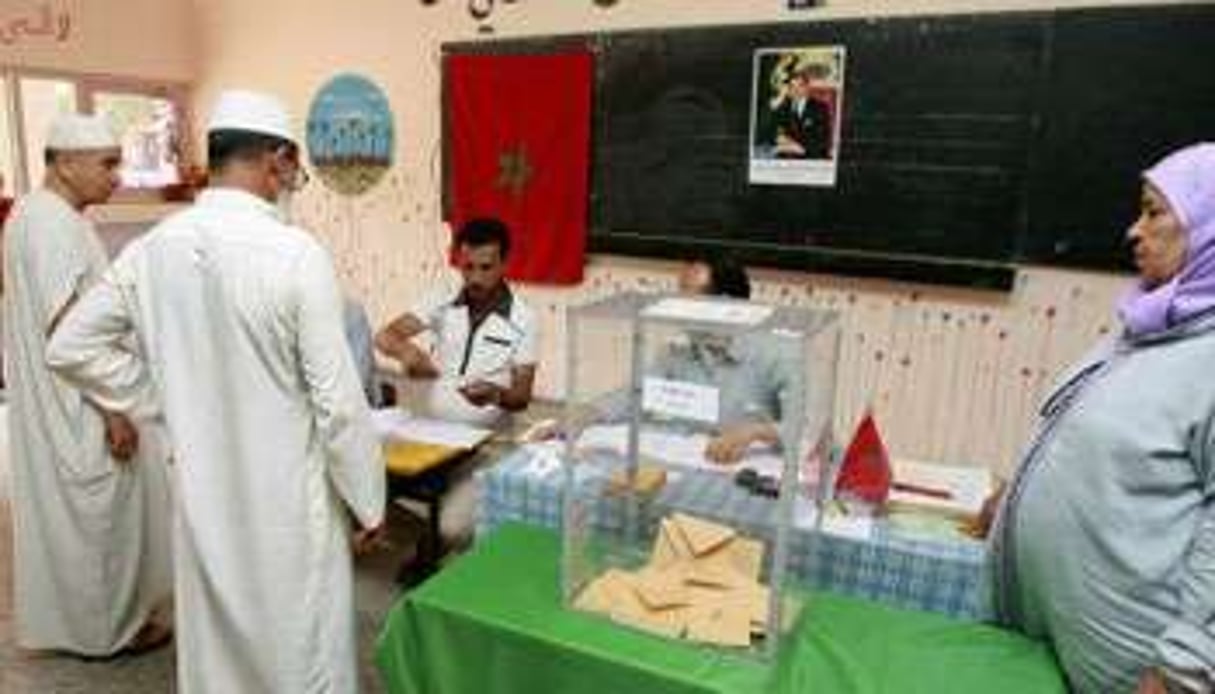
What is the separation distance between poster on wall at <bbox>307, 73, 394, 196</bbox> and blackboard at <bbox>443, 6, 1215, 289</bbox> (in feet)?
3.47

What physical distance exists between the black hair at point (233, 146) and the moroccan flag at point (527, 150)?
89.2 inches

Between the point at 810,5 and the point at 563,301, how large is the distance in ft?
5.48

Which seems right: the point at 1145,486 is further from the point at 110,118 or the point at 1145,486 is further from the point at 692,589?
the point at 110,118

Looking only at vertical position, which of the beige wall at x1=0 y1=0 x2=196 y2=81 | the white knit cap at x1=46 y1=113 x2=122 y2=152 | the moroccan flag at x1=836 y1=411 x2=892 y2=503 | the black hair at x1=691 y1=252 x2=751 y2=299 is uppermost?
the beige wall at x1=0 y1=0 x2=196 y2=81

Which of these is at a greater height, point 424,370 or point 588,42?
point 588,42

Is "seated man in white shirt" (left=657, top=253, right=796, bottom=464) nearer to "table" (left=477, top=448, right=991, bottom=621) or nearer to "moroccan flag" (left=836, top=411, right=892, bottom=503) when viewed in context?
"table" (left=477, top=448, right=991, bottom=621)

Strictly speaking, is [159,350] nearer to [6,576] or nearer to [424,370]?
[424,370]

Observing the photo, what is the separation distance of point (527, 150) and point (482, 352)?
53.0 inches

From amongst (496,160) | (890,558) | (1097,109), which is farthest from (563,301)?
(890,558)

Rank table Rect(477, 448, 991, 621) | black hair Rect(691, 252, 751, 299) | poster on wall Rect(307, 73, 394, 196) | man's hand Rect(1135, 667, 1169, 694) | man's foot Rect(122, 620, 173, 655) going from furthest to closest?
poster on wall Rect(307, 73, 394, 196), black hair Rect(691, 252, 751, 299), man's foot Rect(122, 620, 173, 655), table Rect(477, 448, 991, 621), man's hand Rect(1135, 667, 1169, 694)

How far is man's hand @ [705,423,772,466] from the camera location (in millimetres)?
1487

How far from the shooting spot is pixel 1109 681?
4.15 ft

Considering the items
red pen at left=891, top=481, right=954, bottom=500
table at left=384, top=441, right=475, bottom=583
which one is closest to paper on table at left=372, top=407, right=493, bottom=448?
table at left=384, top=441, right=475, bottom=583

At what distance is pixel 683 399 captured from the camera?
4.40 ft
